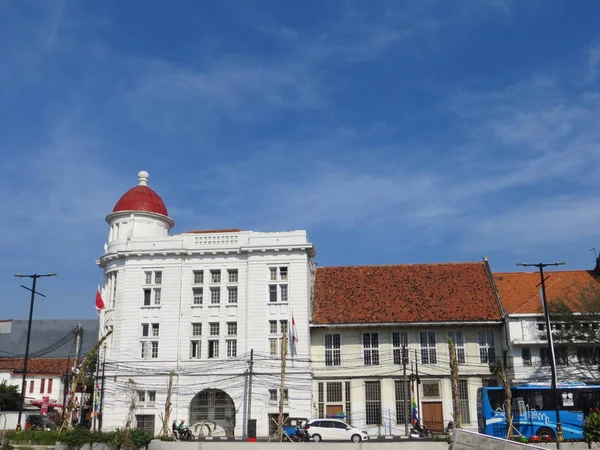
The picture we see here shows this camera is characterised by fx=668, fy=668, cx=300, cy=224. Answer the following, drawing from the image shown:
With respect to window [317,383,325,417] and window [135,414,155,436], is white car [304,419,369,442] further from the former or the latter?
window [135,414,155,436]

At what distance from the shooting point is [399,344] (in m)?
50.3

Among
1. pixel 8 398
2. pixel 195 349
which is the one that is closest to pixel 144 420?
pixel 195 349

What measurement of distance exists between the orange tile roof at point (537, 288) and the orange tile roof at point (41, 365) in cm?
4616

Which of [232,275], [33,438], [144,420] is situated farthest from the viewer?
[232,275]

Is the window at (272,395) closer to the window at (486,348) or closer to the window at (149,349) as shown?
the window at (149,349)

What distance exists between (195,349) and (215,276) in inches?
228

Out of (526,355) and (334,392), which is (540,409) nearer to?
(526,355)

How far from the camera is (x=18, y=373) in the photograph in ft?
234

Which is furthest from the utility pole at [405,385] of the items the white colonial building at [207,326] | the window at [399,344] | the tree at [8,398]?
the tree at [8,398]

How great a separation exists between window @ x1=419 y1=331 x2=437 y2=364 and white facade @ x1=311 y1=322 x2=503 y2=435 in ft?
0.24

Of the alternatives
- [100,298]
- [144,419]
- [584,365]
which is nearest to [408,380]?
[584,365]

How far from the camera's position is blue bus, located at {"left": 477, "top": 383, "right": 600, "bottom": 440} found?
37.4 m

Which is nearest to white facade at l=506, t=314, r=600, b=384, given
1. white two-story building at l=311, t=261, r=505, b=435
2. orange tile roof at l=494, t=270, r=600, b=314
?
orange tile roof at l=494, t=270, r=600, b=314

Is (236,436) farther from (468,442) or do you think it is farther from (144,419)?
(468,442)
